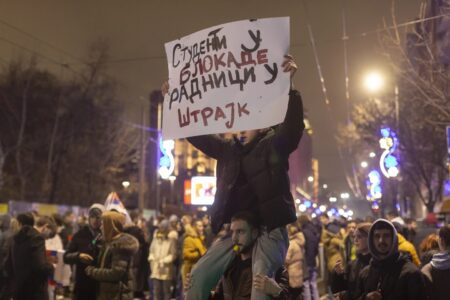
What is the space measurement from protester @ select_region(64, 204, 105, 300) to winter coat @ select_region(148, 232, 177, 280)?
20.3ft

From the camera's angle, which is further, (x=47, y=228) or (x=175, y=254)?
(x=175, y=254)

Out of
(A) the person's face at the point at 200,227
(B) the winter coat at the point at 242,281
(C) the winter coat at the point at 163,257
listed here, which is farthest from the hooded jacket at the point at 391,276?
Answer: (A) the person's face at the point at 200,227

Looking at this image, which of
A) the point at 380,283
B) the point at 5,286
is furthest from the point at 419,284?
the point at 5,286

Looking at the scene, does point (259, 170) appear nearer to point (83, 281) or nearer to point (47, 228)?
point (83, 281)

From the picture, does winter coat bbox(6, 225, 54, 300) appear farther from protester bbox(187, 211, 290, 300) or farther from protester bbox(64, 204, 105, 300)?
protester bbox(187, 211, 290, 300)

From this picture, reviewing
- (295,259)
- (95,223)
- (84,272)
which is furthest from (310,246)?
(84,272)

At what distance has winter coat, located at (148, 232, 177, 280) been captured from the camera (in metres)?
14.1

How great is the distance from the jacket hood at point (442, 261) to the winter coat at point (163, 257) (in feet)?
28.0

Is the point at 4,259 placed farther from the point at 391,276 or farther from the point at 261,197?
the point at 261,197

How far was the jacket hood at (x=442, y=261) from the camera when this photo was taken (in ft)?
20.3

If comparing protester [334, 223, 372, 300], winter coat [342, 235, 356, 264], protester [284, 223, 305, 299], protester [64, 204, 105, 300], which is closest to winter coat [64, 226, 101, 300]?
protester [64, 204, 105, 300]

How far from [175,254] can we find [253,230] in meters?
10.6

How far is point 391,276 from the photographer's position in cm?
508

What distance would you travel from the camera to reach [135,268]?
1452 centimetres
